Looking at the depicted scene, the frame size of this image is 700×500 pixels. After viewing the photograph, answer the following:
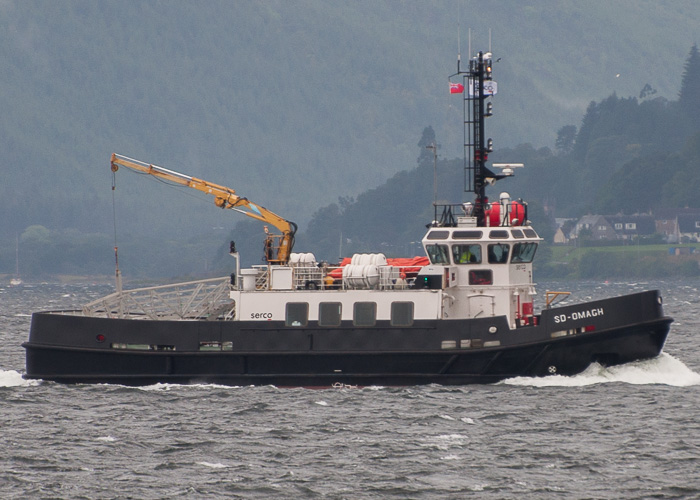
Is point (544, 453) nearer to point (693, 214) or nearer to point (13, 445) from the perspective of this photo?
point (13, 445)

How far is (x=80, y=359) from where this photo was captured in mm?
29906

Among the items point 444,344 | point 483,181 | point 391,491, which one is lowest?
point 391,491

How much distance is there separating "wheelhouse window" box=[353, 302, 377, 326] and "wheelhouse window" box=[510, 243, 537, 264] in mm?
3793

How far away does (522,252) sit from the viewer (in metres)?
29.7

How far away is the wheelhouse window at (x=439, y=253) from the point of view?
1166 inches

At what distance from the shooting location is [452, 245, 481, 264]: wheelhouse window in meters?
29.5

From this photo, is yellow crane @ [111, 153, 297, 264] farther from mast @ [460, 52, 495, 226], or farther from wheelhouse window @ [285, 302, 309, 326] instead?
mast @ [460, 52, 495, 226]

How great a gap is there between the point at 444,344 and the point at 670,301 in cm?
6366

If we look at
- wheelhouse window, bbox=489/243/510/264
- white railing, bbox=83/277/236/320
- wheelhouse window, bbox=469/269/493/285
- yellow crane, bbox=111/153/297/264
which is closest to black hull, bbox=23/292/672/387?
white railing, bbox=83/277/236/320

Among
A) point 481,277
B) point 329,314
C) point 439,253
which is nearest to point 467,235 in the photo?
point 439,253

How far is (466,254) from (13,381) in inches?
511

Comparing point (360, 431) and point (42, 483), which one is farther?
point (360, 431)

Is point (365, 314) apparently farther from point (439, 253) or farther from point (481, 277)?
point (481, 277)

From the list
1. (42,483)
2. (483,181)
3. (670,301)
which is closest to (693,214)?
(670,301)
